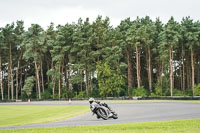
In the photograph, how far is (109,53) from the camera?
244 feet

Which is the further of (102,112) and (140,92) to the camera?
(140,92)

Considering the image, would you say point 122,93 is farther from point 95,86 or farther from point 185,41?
A: point 185,41

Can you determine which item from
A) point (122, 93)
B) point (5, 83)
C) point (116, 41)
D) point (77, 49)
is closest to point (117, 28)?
point (116, 41)

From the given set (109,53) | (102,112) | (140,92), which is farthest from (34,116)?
(109,53)

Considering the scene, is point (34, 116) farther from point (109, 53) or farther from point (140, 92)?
point (109, 53)

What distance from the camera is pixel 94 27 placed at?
81.6 m

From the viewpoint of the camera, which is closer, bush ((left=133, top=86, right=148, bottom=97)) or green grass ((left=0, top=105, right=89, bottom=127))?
green grass ((left=0, top=105, right=89, bottom=127))

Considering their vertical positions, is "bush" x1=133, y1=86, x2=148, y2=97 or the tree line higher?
the tree line

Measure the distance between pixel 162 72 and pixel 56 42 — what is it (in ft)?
92.5

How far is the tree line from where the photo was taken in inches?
2753

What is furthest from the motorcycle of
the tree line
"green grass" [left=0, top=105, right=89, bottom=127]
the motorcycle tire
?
the tree line

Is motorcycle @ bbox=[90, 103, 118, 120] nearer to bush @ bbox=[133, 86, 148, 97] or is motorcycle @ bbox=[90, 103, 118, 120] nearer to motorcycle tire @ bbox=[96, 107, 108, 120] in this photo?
motorcycle tire @ bbox=[96, 107, 108, 120]

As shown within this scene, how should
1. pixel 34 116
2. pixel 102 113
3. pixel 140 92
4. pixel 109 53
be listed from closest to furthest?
pixel 102 113 → pixel 34 116 → pixel 140 92 → pixel 109 53

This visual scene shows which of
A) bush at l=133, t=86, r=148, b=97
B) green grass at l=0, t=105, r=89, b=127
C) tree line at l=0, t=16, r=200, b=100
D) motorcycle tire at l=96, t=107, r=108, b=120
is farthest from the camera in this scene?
tree line at l=0, t=16, r=200, b=100
